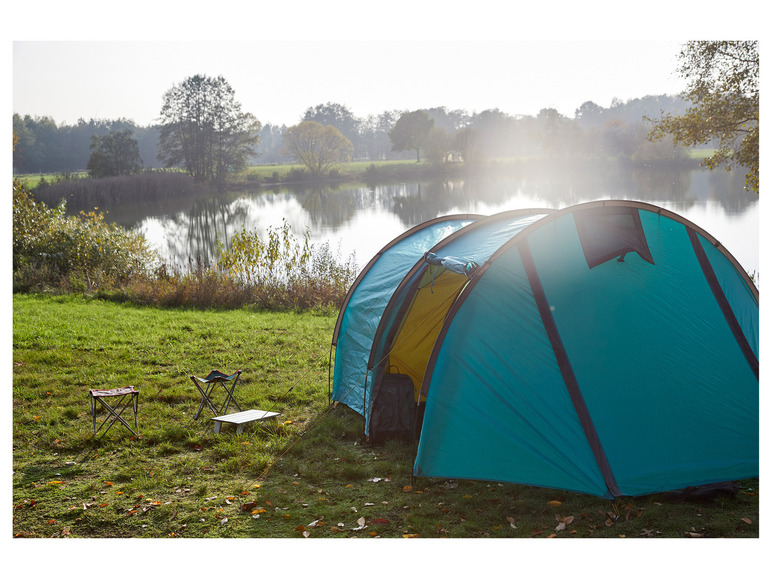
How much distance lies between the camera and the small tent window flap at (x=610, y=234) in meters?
4.20

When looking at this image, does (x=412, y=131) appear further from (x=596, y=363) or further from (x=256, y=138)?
(x=596, y=363)

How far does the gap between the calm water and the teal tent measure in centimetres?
1028

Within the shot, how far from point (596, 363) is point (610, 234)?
930 millimetres

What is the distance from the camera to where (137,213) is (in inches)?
1070

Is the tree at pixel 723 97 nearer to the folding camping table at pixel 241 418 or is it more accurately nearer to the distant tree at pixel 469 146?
the folding camping table at pixel 241 418

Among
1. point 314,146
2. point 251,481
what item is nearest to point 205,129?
point 314,146

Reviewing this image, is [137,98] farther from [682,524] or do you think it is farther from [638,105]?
[638,105]

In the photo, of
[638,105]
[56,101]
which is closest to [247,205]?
[56,101]

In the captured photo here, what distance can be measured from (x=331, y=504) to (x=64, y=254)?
10469 millimetres

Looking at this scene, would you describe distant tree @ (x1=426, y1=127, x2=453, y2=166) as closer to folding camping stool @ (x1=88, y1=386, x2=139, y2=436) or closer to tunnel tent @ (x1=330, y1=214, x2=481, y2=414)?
tunnel tent @ (x1=330, y1=214, x2=481, y2=414)

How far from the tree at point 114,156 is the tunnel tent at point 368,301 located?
31176 millimetres

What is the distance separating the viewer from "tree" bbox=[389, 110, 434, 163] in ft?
157

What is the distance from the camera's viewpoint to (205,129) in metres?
40.0

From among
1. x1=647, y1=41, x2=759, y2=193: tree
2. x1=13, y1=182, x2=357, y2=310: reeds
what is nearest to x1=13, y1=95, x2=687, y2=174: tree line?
x1=647, y1=41, x2=759, y2=193: tree
